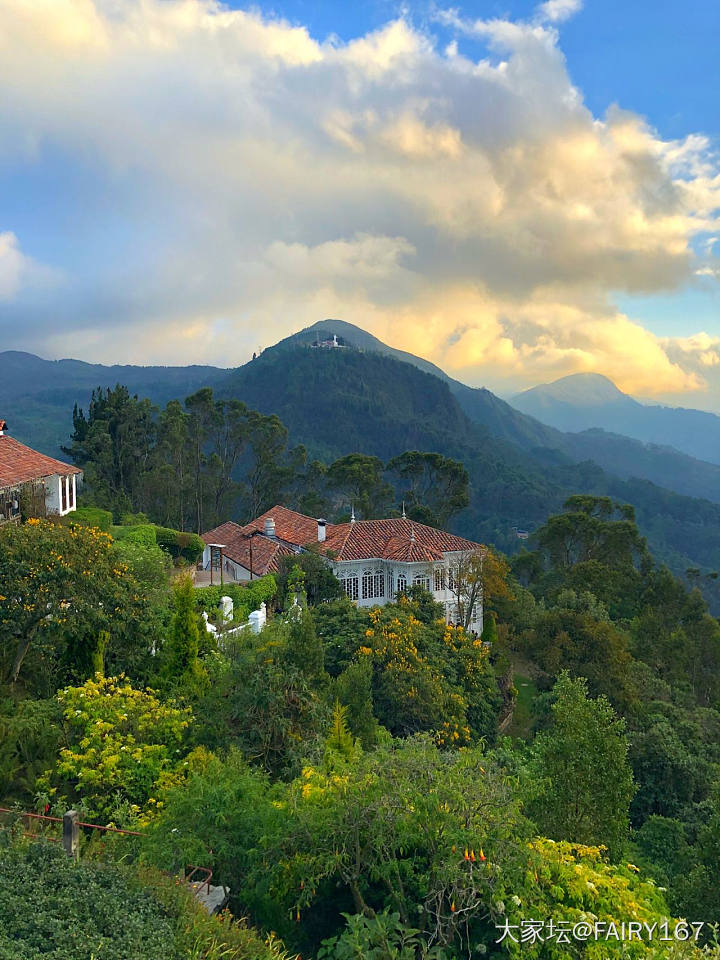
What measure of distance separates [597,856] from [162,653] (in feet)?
31.9

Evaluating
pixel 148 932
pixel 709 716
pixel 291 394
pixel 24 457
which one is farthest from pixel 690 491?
pixel 148 932

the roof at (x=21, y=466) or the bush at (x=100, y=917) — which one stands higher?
the roof at (x=21, y=466)

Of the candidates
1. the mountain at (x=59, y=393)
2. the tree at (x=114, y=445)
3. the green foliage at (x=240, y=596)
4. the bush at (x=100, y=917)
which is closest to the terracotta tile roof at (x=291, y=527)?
the green foliage at (x=240, y=596)

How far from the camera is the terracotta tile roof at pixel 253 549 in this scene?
1076 inches

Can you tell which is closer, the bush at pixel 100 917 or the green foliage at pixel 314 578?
the bush at pixel 100 917

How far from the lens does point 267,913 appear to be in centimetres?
698

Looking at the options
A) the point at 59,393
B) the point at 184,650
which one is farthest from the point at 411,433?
the point at 184,650

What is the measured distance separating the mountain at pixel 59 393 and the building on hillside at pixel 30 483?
7038 centimetres

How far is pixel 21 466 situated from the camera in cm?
2269

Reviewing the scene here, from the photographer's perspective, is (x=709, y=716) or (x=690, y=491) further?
(x=690, y=491)

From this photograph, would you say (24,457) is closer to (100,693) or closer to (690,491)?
(100,693)

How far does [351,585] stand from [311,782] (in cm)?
1986

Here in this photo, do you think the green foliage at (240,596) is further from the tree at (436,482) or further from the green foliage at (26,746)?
the tree at (436,482)

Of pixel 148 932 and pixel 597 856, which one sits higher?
pixel 148 932
